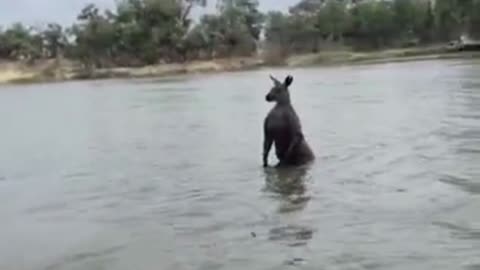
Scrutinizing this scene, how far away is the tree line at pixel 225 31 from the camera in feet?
308

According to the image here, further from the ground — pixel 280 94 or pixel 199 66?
pixel 280 94

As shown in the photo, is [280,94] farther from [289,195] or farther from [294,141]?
[289,195]

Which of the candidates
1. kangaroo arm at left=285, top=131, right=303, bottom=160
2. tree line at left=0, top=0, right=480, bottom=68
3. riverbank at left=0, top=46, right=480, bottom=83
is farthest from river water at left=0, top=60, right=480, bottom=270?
tree line at left=0, top=0, right=480, bottom=68

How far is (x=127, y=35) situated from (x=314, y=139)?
249ft

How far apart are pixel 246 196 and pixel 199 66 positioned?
245ft

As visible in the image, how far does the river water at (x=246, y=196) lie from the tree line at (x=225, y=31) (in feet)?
223

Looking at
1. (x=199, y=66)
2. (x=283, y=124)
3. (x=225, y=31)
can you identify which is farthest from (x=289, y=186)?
(x=225, y=31)

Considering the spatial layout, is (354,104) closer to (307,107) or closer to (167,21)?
(307,107)

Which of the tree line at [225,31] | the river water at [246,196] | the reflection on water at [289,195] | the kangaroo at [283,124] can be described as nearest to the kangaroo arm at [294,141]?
the kangaroo at [283,124]

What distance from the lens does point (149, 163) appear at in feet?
58.2

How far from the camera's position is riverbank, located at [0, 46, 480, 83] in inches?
3206

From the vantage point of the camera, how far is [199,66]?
8719cm

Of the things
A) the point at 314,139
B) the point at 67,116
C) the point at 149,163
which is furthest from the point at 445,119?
the point at 67,116

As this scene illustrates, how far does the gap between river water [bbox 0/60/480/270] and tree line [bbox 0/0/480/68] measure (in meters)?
67.9
